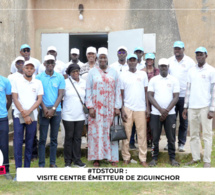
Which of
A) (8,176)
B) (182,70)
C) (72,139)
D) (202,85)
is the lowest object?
(8,176)

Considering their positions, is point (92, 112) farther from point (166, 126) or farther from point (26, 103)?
point (166, 126)

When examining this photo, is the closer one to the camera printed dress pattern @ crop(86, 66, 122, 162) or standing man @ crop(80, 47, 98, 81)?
printed dress pattern @ crop(86, 66, 122, 162)

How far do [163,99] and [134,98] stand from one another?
0.53 meters

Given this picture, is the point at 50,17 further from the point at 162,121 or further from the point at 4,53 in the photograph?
the point at 162,121

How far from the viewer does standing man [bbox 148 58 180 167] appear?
606cm

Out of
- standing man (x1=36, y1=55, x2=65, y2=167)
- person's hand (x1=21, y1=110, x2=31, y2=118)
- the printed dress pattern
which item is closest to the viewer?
person's hand (x1=21, y1=110, x2=31, y2=118)

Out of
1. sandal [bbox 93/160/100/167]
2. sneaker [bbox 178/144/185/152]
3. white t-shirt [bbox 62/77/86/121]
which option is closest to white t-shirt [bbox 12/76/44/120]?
white t-shirt [bbox 62/77/86/121]

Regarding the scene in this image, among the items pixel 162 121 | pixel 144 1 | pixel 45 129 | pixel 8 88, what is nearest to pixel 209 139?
pixel 162 121

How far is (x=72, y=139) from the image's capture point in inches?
238

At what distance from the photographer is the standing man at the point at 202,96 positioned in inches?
235

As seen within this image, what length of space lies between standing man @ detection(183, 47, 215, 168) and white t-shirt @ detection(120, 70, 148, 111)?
0.83 m

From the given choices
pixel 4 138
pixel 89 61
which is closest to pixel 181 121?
pixel 89 61

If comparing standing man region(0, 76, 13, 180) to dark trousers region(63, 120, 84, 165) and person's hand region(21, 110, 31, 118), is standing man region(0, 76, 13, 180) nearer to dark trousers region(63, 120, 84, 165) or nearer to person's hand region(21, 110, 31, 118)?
person's hand region(21, 110, 31, 118)

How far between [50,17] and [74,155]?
545 cm
